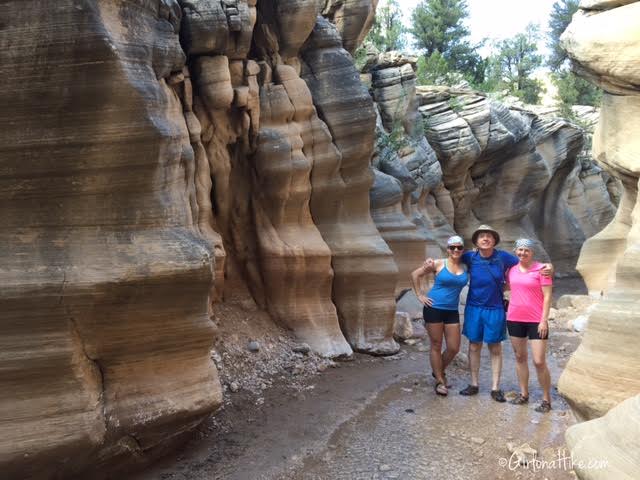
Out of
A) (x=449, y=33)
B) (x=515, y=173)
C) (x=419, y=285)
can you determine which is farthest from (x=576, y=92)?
(x=419, y=285)

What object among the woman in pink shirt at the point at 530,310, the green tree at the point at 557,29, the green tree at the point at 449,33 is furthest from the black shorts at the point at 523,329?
the green tree at the point at 557,29

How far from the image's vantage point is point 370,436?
5387 mm

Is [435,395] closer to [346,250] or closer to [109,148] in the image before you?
[346,250]

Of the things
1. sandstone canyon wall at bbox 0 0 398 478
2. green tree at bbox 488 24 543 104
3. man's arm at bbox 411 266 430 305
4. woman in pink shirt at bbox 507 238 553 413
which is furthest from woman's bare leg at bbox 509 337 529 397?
green tree at bbox 488 24 543 104

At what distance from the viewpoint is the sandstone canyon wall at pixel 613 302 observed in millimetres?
3029

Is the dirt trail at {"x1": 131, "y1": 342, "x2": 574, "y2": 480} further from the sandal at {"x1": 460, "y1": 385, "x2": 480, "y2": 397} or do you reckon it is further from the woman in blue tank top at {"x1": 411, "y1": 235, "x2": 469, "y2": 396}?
the woman in blue tank top at {"x1": 411, "y1": 235, "x2": 469, "y2": 396}

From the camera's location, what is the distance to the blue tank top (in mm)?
6301

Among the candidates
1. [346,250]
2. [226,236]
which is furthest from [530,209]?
[226,236]

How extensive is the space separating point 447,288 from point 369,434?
67.1 inches

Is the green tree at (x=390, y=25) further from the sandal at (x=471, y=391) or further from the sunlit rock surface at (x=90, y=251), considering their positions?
the sunlit rock surface at (x=90, y=251)

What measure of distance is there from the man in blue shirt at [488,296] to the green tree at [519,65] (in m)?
25.1

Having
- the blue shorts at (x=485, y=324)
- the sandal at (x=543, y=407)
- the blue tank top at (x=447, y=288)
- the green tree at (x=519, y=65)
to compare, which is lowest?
the sandal at (x=543, y=407)

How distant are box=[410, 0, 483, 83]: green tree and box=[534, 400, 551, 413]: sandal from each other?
22865 millimetres

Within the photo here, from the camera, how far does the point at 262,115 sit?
24.5ft
